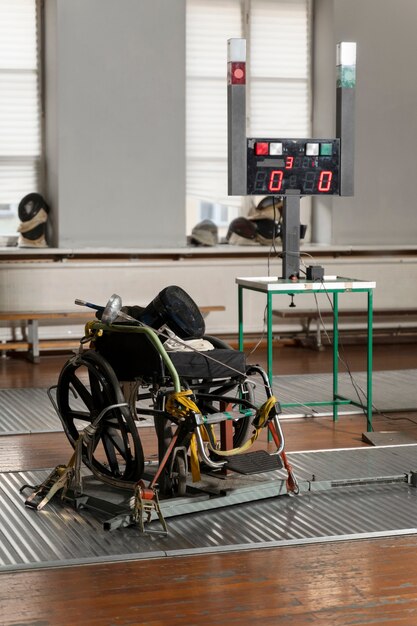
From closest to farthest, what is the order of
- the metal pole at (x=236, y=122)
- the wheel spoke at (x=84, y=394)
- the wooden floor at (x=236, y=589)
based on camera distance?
the wooden floor at (x=236, y=589)
the wheel spoke at (x=84, y=394)
the metal pole at (x=236, y=122)

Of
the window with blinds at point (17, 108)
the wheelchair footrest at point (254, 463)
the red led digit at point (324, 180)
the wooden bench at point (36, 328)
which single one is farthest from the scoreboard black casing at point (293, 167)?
the window with blinds at point (17, 108)

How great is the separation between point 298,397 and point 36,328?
2537mm

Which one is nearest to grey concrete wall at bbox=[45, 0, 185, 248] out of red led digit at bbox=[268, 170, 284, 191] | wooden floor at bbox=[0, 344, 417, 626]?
red led digit at bbox=[268, 170, 284, 191]

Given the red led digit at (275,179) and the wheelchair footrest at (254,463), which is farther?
the red led digit at (275,179)

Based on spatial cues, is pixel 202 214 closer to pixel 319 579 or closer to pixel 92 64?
pixel 92 64

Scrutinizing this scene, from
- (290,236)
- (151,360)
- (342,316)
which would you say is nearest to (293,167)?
(290,236)

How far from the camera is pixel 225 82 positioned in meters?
9.63

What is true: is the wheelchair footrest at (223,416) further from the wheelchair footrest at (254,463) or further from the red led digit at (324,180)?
the red led digit at (324,180)

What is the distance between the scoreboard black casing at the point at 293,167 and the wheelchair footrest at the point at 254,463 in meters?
1.78

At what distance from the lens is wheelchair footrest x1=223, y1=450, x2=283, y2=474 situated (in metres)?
4.28

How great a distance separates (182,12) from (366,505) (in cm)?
562

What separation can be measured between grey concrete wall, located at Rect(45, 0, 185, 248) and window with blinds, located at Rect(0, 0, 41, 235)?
17cm

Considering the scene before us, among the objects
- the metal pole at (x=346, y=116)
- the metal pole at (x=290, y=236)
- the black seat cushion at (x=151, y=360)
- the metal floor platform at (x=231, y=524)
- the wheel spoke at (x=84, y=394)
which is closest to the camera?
the metal floor platform at (x=231, y=524)

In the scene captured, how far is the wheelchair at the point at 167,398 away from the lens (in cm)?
426
